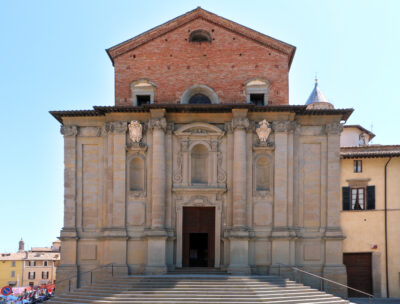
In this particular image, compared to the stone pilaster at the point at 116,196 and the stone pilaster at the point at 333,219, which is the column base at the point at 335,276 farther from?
the stone pilaster at the point at 116,196

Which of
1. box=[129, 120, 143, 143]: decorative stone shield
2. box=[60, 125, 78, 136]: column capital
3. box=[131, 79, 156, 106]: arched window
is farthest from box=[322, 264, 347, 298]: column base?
box=[60, 125, 78, 136]: column capital

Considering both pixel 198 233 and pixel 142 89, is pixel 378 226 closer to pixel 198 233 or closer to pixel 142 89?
pixel 198 233

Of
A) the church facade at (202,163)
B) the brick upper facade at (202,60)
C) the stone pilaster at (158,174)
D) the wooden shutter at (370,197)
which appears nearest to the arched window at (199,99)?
the church facade at (202,163)

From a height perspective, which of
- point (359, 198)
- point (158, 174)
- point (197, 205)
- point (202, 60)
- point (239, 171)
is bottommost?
point (197, 205)

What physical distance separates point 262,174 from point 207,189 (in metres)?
3.30

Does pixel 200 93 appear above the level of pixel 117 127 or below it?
above

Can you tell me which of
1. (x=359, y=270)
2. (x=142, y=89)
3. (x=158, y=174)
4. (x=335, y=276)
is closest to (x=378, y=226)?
(x=359, y=270)

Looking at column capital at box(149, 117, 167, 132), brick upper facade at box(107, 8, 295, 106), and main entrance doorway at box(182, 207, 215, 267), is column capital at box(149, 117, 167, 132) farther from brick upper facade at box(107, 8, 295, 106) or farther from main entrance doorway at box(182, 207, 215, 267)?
main entrance doorway at box(182, 207, 215, 267)

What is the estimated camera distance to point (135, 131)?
2598 cm

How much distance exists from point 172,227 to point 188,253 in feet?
5.63

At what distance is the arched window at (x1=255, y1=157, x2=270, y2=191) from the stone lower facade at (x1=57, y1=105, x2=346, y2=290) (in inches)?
2.2

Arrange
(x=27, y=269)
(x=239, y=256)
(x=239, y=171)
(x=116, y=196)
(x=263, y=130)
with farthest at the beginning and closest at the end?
(x=27, y=269), (x=263, y=130), (x=116, y=196), (x=239, y=171), (x=239, y=256)

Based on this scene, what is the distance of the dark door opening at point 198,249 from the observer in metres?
25.9

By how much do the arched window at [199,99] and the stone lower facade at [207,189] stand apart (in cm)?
131
